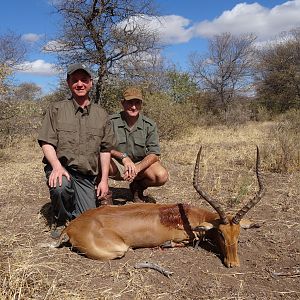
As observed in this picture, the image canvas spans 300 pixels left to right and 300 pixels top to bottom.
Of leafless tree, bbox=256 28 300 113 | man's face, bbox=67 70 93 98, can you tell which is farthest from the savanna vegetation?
leafless tree, bbox=256 28 300 113

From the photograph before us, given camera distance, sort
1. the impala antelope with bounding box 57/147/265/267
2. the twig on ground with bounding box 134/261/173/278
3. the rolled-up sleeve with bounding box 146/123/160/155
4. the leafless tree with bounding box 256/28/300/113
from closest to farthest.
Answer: the twig on ground with bounding box 134/261/173/278, the impala antelope with bounding box 57/147/265/267, the rolled-up sleeve with bounding box 146/123/160/155, the leafless tree with bounding box 256/28/300/113

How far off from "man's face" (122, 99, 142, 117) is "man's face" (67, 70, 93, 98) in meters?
0.83

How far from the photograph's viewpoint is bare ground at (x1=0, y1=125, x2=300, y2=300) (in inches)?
134

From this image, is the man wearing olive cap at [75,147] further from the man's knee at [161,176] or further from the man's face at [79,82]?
the man's knee at [161,176]

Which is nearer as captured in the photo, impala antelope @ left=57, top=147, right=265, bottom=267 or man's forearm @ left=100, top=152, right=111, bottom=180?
impala antelope @ left=57, top=147, right=265, bottom=267

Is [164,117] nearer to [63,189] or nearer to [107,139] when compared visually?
[107,139]

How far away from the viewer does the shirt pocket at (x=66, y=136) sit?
4742mm

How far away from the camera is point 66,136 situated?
4.76m

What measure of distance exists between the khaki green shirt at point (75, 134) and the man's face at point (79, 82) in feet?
0.48

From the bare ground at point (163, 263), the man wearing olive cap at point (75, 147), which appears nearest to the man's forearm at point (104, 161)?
the man wearing olive cap at point (75, 147)

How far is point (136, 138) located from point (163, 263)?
7.09 ft

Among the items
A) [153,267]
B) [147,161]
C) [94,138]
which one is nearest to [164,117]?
[147,161]

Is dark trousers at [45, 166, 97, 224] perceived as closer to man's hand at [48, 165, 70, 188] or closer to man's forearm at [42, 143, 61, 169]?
man's hand at [48, 165, 70, 188]

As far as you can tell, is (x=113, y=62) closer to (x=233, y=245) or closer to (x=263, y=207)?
(x=263, y=207)
